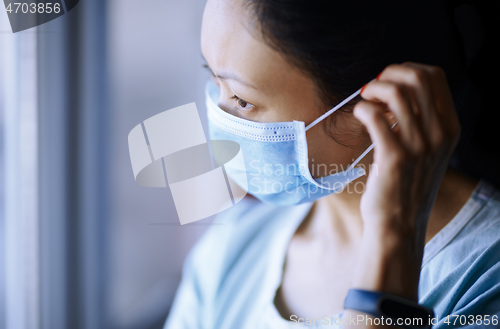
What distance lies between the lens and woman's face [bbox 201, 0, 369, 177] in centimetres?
67

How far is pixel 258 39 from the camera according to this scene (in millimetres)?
665

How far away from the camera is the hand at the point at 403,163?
0.60 metres

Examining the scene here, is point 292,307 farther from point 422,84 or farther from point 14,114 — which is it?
point 14,114

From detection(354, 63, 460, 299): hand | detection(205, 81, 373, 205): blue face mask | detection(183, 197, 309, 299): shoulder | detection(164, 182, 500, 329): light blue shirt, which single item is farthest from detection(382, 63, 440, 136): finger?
detection(183, 197, 309, 299): shoulder

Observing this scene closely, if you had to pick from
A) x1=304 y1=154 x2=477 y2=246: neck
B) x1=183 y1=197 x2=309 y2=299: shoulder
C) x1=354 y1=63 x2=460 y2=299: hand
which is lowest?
x1=183 y1=197 x2=309 y2=299: shoulder

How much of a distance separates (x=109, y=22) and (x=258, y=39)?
519mm

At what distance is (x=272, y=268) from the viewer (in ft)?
3.27

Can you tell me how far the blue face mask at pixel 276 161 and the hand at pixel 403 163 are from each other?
11cm

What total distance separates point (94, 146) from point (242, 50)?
59 centimetres

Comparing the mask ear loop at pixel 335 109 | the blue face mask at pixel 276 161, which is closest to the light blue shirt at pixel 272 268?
the blue face mask at pixel 276 161

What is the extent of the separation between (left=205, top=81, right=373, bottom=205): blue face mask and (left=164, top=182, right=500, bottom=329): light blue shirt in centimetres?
23

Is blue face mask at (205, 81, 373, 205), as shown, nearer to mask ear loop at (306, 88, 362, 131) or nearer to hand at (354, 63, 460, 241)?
mask ear loop at (306, 88, 362, 131)

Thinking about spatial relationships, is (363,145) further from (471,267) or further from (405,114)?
(471,267)

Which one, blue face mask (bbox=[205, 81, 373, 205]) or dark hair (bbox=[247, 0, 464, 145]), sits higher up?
dark hair (bbox=[247, 0, 464, 145])
